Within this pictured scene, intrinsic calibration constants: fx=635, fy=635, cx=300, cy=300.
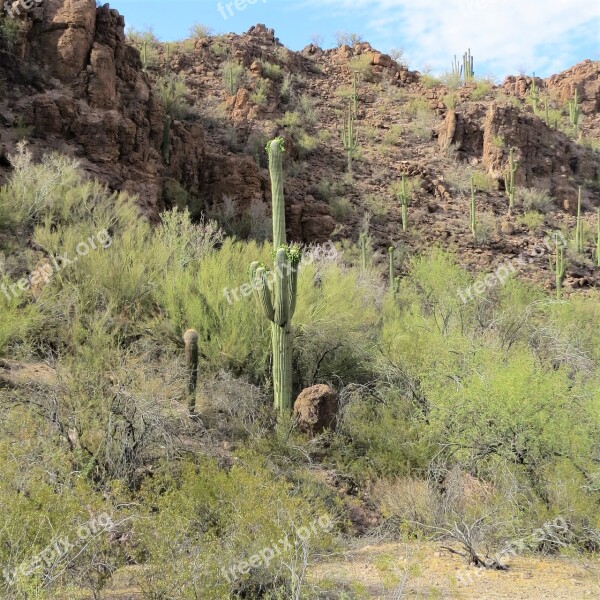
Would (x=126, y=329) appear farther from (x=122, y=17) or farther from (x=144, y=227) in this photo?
(x=122, y=17)

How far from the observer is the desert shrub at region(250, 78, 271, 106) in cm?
3219

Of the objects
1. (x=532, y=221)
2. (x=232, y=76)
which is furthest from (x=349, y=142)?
(x=532, y=221)

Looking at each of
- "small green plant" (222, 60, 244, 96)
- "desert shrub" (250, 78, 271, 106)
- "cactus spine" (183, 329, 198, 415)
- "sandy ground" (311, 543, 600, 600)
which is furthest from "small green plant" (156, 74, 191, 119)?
"sandy ground" (311, 543, 600, 600)

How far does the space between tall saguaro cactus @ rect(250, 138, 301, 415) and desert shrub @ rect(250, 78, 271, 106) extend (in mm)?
22659

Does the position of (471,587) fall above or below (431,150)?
below

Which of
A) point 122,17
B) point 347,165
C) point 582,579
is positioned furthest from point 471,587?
point 347,165

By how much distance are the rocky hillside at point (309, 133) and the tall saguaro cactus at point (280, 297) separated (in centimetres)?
932

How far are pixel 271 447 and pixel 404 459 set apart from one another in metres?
2.04

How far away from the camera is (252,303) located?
12070mm

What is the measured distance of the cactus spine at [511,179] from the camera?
29422 millimetres

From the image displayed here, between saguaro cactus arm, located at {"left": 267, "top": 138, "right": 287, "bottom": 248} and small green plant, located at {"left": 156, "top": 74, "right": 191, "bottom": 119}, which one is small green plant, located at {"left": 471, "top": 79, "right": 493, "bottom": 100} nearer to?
small green plant, located at {"left": 156, "top": 74, "right": 191, "bottom": 119}

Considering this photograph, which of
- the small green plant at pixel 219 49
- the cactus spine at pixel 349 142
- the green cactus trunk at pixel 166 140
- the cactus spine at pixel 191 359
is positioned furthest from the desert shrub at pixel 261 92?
the cactus spine at pixel 191 359

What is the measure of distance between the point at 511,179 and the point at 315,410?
22.8 m

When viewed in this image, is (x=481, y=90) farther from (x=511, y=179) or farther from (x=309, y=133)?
(x=309, y=133)
